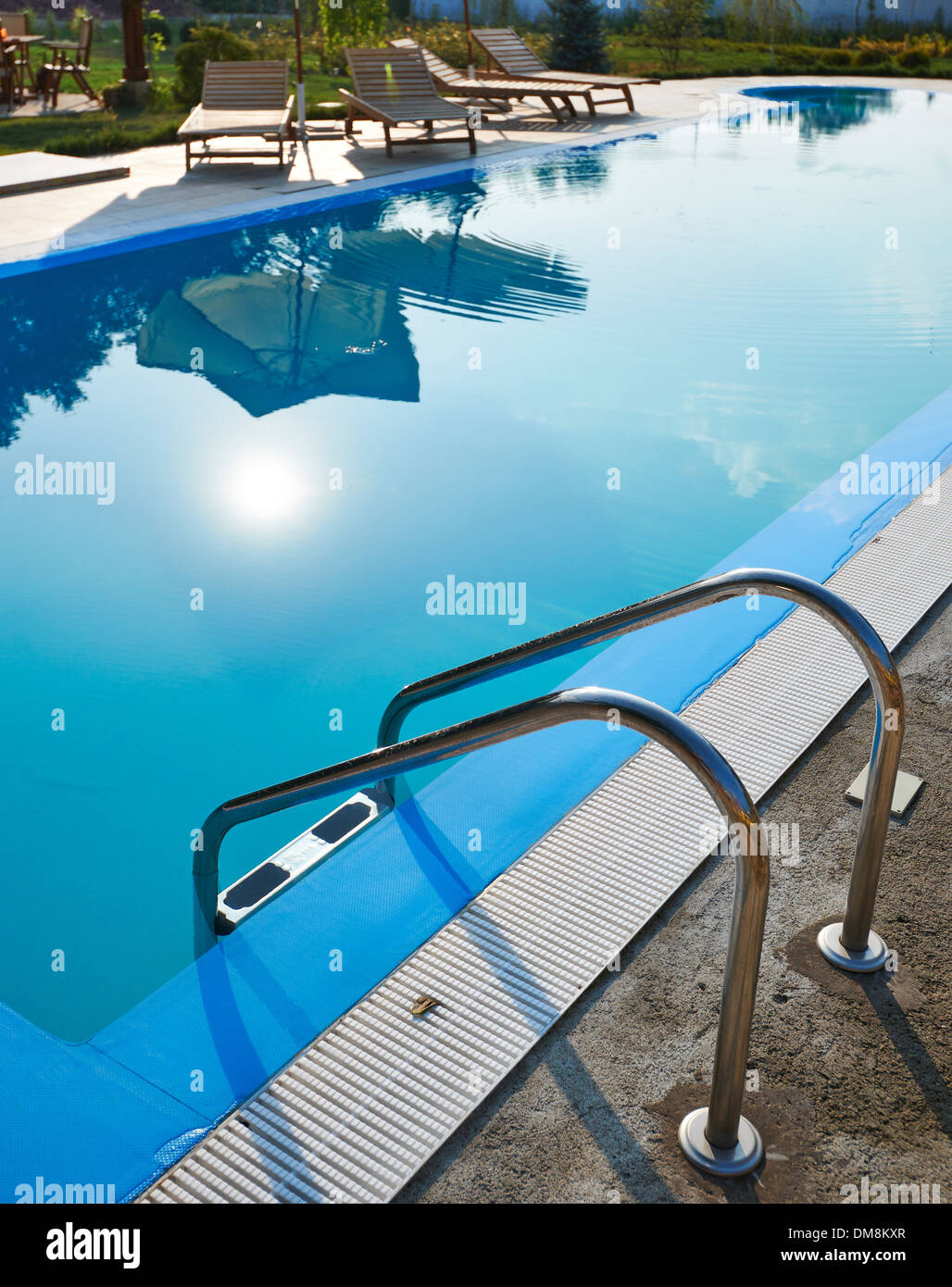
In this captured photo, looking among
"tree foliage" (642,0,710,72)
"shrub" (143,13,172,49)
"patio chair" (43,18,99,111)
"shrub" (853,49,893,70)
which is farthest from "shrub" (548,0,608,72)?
"patio chair" (43,18,99,111)

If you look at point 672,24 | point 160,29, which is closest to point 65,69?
point 160,29

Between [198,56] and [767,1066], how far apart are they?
16248 millimetres

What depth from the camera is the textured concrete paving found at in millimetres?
2176

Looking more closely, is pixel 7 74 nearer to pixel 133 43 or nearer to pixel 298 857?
pixel 133 43

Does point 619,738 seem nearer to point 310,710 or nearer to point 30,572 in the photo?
point 310,710

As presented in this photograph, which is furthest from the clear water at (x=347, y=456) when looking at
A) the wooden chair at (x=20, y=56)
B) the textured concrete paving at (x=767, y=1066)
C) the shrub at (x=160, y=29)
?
the shrub at (x=160, y=29)

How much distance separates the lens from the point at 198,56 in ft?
50.0

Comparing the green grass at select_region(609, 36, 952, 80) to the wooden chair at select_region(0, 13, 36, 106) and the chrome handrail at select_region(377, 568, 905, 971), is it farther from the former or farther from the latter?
the chrome handrail at select_region(377, 568, 905, 971)

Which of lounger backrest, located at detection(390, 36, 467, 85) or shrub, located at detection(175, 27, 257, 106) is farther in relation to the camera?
lounger backrest, located at detection(390, 36, 467, 85)

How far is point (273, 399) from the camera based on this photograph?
6.93m

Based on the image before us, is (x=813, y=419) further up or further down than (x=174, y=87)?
further down

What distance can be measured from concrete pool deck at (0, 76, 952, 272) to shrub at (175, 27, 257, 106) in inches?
65.5
